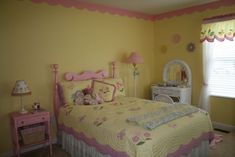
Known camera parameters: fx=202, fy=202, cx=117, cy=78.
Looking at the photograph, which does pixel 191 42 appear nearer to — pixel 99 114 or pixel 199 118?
pixel 199 118

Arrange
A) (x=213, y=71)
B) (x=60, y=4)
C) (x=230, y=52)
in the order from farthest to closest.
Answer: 1. (x=213, y=71)
2. (x=230, y=52)
3. (x=60, y=4)

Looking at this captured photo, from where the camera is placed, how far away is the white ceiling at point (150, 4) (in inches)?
144

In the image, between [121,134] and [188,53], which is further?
[188,53]

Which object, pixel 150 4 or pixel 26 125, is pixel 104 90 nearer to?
pixel 26 125

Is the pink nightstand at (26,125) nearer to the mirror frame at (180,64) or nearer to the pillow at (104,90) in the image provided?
the pillow at (104,90)

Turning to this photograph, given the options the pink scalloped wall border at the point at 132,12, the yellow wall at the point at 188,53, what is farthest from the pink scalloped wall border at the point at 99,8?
the yellow wall at the point at 188,53

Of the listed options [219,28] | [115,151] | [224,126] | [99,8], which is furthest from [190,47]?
[115,151]

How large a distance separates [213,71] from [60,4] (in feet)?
9.93

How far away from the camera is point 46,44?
3.28m

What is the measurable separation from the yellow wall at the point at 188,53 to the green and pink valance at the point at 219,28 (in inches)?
6.9

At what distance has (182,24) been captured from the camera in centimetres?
427

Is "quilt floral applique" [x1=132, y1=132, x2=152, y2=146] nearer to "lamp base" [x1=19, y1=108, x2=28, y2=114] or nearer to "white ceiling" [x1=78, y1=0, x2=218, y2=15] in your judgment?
"lamp base" [x1=19, y1=108, x2=28, y2=114]

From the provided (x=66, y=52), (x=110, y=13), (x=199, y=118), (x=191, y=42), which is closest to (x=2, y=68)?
(x=66, y=52)

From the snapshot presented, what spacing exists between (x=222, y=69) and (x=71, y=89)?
108 inches
